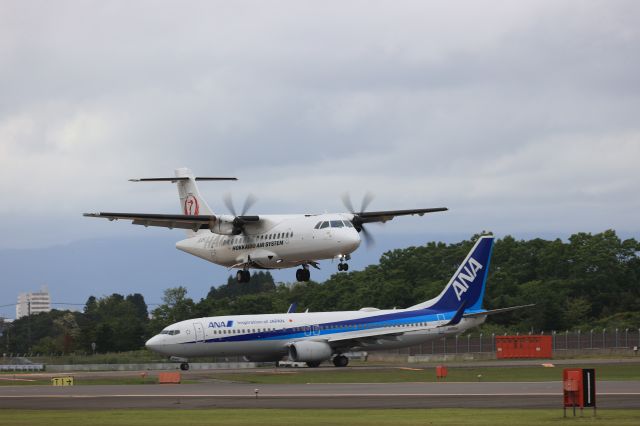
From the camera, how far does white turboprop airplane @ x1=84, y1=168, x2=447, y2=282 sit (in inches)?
2035

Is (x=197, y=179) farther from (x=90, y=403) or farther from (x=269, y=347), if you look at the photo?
(x=90, y=403)

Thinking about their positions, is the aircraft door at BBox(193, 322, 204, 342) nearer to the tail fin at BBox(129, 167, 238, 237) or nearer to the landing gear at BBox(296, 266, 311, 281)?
the tail fin at BBox(129, 167, 238, 237)

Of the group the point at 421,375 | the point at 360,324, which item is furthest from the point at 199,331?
the point at 421,375

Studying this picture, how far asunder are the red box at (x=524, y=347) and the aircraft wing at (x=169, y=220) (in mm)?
30927

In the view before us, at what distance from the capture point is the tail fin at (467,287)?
7912 cm

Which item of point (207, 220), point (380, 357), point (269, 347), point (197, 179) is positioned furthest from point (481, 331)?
point (207, 220)

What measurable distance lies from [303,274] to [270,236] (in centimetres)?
241

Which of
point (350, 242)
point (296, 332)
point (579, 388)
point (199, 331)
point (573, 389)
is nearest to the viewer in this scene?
point (573, 389)

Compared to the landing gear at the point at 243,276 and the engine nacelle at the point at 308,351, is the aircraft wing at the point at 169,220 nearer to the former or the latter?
the landing gear at the point at 243,276

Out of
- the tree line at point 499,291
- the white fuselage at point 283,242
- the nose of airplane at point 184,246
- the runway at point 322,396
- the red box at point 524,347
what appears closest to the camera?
the runway at point 322,396

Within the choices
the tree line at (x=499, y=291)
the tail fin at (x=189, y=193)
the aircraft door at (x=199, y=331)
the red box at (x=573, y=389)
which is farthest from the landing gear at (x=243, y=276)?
the tree line at (x=499, y=291)

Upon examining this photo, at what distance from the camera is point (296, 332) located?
3046 inches

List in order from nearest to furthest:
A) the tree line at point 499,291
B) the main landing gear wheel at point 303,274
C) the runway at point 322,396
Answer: the runway at point 322,396, the main landing gear wheel at point 303,274, the tree line at point 499,291

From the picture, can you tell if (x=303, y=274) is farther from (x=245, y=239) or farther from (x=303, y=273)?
(x=245, y=239)
